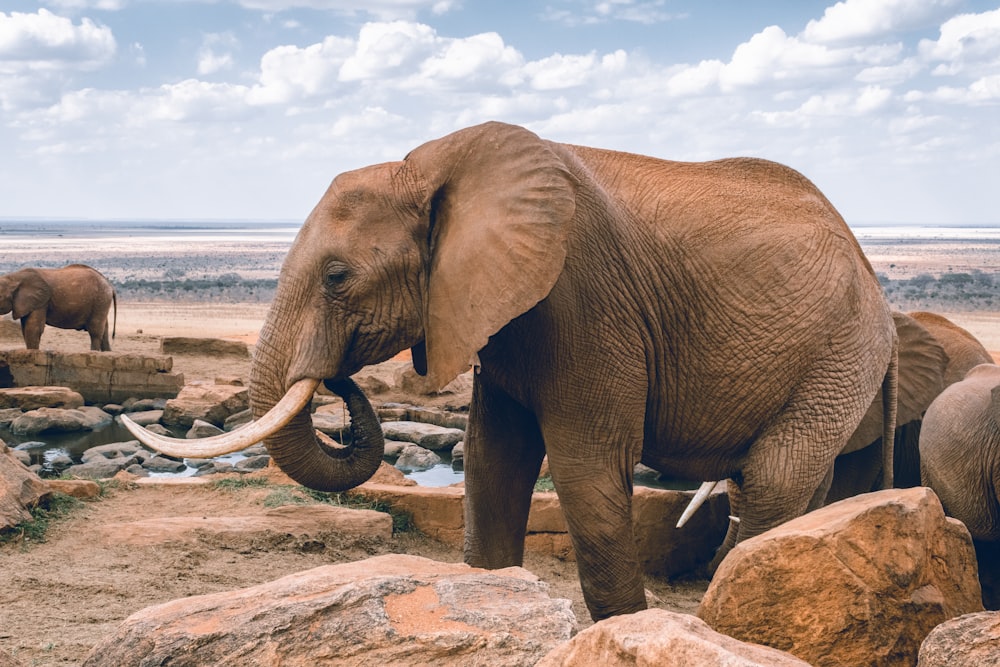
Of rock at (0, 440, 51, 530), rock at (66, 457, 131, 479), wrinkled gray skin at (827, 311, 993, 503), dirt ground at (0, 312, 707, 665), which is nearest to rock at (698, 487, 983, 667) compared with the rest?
dirt ground at (0, 312, 707, 665)

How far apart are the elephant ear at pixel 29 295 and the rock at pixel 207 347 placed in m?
2.11

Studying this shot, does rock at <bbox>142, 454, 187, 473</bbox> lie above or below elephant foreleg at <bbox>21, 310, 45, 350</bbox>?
below

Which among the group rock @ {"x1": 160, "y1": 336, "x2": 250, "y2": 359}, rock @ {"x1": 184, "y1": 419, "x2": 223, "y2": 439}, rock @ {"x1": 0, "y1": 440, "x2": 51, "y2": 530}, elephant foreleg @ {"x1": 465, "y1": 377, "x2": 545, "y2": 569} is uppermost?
elephant foreleg @ {"x1": 465, "y1": 377, "x2": 545, "y2": 569}

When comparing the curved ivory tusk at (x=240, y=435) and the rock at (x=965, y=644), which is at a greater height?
the curved ivory tusk at (x=240, y=435)

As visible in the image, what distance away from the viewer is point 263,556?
22.4 feet

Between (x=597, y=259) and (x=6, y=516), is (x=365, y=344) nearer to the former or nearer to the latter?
(x=597, y=259)

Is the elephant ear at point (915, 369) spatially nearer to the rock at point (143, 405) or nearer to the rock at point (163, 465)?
the rock at point (163, 465)

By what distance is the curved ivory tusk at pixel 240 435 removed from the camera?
4.52 meters

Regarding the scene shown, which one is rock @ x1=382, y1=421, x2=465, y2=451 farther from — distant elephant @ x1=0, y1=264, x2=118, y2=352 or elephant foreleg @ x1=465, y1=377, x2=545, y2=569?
distant elephant @ x1=0, y1=264, x2=118, y2=352

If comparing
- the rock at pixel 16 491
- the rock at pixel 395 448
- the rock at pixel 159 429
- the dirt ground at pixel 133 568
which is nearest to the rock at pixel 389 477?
the dirt ground at pixel 133 568

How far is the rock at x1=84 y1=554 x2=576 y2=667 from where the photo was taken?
3209 mm

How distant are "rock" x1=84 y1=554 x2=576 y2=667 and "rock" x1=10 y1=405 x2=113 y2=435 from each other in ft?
34.7

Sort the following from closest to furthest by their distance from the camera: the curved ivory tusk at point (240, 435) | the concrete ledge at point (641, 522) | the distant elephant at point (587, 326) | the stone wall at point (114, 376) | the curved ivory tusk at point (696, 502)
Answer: the curved ivory tusk at point (240, 435) → the distant elephant at point (587, 326) → the curved ivory tusk at point (696, 502) → the concrete ledge at point (641, 522) → the stone wall at point (114, 376)

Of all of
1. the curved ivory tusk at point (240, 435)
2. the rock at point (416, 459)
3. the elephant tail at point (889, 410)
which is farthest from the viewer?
the rock at point (416, 459)
